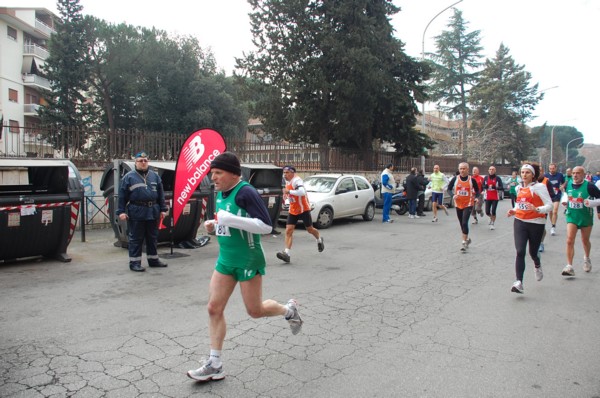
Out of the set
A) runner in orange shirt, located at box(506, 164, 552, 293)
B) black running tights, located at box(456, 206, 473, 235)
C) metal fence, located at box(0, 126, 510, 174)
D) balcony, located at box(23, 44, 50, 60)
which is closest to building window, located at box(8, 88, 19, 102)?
balcony, located at box(23, 44, 50, 60)

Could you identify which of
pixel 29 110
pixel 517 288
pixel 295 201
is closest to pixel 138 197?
pixel 295 201

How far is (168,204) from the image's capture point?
9.52 meters

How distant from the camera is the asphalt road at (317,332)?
3.41m

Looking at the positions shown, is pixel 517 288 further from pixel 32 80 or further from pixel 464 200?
pixel 32 80

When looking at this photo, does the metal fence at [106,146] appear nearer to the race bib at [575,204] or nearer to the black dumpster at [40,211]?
the black dumpster at [40,211]

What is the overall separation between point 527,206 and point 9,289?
283 inches

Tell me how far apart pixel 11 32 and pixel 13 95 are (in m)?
5.77

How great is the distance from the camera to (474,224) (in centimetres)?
1475

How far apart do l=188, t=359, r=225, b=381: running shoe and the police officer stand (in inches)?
168

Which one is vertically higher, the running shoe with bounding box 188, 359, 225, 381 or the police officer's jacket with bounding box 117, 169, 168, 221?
the police officer's jacket with bounding box 117, 169, 168, 221

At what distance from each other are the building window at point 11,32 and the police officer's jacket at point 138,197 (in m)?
43.1

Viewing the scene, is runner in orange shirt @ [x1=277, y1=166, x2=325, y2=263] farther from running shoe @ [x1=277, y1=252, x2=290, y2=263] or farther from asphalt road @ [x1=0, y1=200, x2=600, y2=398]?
asphalt road @ [x1=0, y1=200, x2=600, y2=398]

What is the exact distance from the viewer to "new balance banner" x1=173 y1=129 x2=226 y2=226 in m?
7.76

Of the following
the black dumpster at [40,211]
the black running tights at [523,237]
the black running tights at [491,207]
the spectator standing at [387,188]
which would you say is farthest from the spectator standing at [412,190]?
the black dumpster at [40,211]
